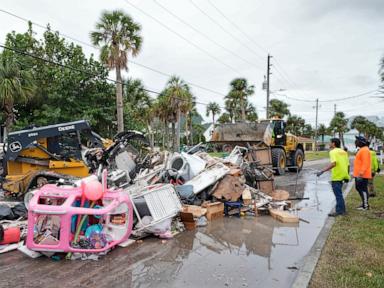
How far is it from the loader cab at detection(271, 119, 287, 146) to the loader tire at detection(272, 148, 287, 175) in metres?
0.84

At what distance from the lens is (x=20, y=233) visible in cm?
600

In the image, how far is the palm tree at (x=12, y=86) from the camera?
54.9 feet

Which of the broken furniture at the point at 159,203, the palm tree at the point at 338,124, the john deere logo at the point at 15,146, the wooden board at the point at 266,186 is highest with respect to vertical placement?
the palm tree at the point at 338,124

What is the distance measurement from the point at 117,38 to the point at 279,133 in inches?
402

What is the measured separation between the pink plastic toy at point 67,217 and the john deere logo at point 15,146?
4158 mm

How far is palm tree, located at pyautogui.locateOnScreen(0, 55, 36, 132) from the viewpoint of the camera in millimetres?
16719

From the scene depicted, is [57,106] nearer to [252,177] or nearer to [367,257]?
[252,177]

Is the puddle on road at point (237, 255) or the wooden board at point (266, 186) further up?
the wooden board at point (266, 186)

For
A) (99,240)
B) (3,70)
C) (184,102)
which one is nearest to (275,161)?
(99,240)

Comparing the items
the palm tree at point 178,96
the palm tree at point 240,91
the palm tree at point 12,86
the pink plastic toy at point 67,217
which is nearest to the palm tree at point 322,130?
the palm tree at point 240,91

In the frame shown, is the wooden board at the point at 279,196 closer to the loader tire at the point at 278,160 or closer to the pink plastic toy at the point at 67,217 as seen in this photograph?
the pink plastic toy at the point at 67,217

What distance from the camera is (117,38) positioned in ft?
62.1

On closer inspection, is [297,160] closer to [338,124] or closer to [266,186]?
[266,186]

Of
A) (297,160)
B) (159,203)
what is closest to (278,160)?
(297,160)
